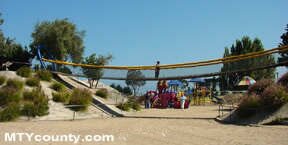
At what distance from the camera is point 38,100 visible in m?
17.0


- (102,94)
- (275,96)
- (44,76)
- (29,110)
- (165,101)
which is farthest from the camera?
(165,101)

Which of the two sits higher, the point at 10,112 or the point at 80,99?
the point at 80,99

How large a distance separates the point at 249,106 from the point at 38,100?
29.9 ft

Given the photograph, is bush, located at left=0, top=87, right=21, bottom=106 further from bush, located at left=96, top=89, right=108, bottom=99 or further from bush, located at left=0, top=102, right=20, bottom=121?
bush, located at left=96, top=89, right=108, bottom=99

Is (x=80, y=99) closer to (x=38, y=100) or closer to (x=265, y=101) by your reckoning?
(x=38, y=100)

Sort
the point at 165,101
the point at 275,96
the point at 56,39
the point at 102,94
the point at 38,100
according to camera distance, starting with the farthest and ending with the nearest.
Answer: the point at 56,39 < the point at 165,101 < the point at 102,94 < the point at 38,100 < the point at 275,96

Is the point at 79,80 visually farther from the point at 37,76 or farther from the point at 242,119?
the point at 242,119

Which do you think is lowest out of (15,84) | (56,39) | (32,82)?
(15,84)

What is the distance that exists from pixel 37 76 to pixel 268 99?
523 inches

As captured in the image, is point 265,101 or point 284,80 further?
point 284,80

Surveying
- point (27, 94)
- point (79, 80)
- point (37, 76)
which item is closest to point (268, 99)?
point (27, 94)

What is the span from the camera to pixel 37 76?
2186cm

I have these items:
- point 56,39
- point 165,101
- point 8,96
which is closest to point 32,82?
point 8,96

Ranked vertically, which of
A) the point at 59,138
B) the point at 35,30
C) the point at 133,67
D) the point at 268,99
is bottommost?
the point at 59,138
